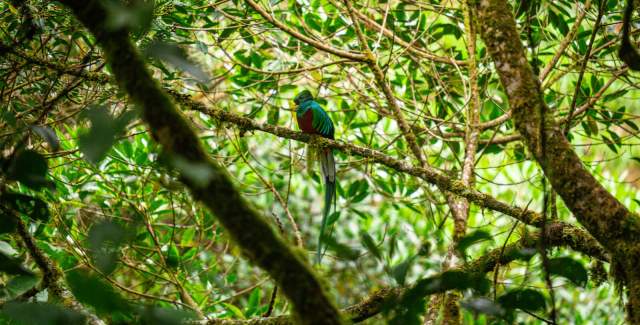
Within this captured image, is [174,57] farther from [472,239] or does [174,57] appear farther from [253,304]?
[253,304]

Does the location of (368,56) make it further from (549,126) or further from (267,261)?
(267,261)

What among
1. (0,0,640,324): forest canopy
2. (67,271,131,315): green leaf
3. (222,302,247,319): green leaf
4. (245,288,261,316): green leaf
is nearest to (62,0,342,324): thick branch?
(0,0,640,324): forest canopy

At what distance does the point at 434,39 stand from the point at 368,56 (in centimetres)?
125

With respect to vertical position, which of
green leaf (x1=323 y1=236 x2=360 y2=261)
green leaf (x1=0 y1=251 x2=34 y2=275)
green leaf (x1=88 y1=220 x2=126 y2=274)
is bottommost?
green leaf (x1=0 y1=251 x2=34 y2=275)

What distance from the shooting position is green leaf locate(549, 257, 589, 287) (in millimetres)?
1054

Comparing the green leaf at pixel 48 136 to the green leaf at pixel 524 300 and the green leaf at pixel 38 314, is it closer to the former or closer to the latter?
the green leaf at pixel 38 314

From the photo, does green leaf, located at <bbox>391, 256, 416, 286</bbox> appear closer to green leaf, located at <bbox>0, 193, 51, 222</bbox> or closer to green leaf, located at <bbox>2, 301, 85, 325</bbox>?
green leaf, located at <bbox>2, 301, 85, 325</bbox>

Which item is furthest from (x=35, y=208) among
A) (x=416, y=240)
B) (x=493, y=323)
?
(x=416, y=240)

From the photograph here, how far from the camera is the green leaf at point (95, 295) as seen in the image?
2.47 feet

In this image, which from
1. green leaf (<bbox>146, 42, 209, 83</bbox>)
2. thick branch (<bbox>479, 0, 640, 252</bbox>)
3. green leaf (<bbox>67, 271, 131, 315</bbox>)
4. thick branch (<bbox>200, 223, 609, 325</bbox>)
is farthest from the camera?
thick branch (<bbox>200, 223, 609, 325</bbox>)

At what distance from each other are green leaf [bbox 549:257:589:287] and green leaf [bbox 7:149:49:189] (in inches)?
36.7

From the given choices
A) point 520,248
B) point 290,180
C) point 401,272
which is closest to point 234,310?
point 290,180

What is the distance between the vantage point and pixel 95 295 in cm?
76

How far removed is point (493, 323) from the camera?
1245 millimetres
